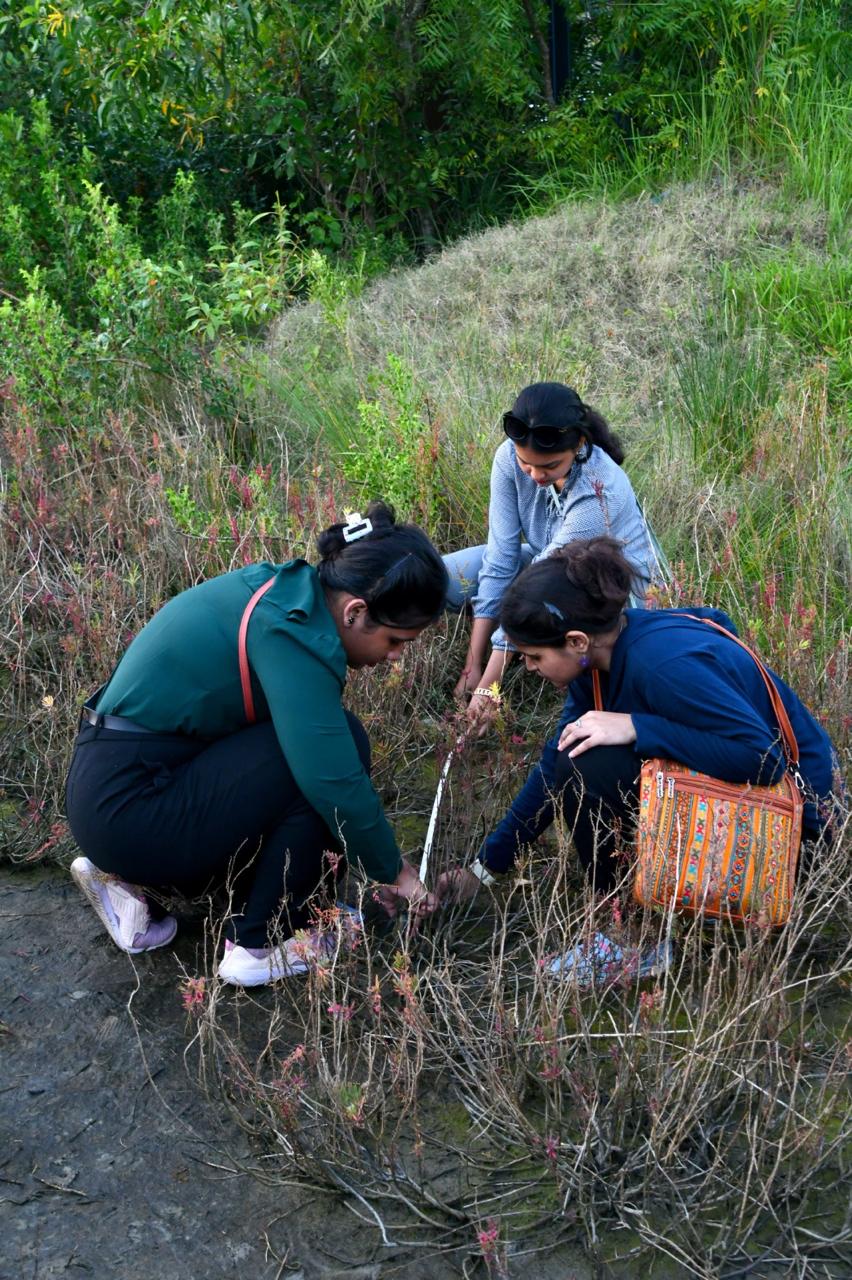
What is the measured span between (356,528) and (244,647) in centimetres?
37

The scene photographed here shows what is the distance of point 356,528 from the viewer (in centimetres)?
275

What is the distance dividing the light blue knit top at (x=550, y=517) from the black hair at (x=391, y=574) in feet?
2.73

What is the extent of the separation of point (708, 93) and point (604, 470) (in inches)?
188

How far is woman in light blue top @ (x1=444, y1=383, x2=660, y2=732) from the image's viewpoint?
3.56m

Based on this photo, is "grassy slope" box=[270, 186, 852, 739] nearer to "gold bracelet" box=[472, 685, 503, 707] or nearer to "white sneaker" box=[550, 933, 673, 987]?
"gold bracelet" box=[472, 685, 503, 707]

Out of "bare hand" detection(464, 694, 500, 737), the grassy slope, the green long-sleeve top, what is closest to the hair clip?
the green long-sleeve top

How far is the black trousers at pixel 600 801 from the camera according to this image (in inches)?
110

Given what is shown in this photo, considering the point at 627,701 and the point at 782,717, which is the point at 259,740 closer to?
the point at 627,701

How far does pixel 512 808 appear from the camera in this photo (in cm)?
302

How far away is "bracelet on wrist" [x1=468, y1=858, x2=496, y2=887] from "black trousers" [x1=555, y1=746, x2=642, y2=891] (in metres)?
0.29

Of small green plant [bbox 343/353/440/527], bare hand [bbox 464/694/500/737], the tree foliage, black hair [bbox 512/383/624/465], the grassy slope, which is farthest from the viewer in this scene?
the tree foliage

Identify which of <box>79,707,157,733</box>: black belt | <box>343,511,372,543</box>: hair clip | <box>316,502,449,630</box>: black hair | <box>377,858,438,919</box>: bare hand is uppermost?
<box>343,511,372,543</box>: hair clip

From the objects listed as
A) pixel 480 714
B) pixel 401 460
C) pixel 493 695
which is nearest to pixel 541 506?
pixel 401 460

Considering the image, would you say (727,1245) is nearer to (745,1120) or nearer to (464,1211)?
(745,1120)
